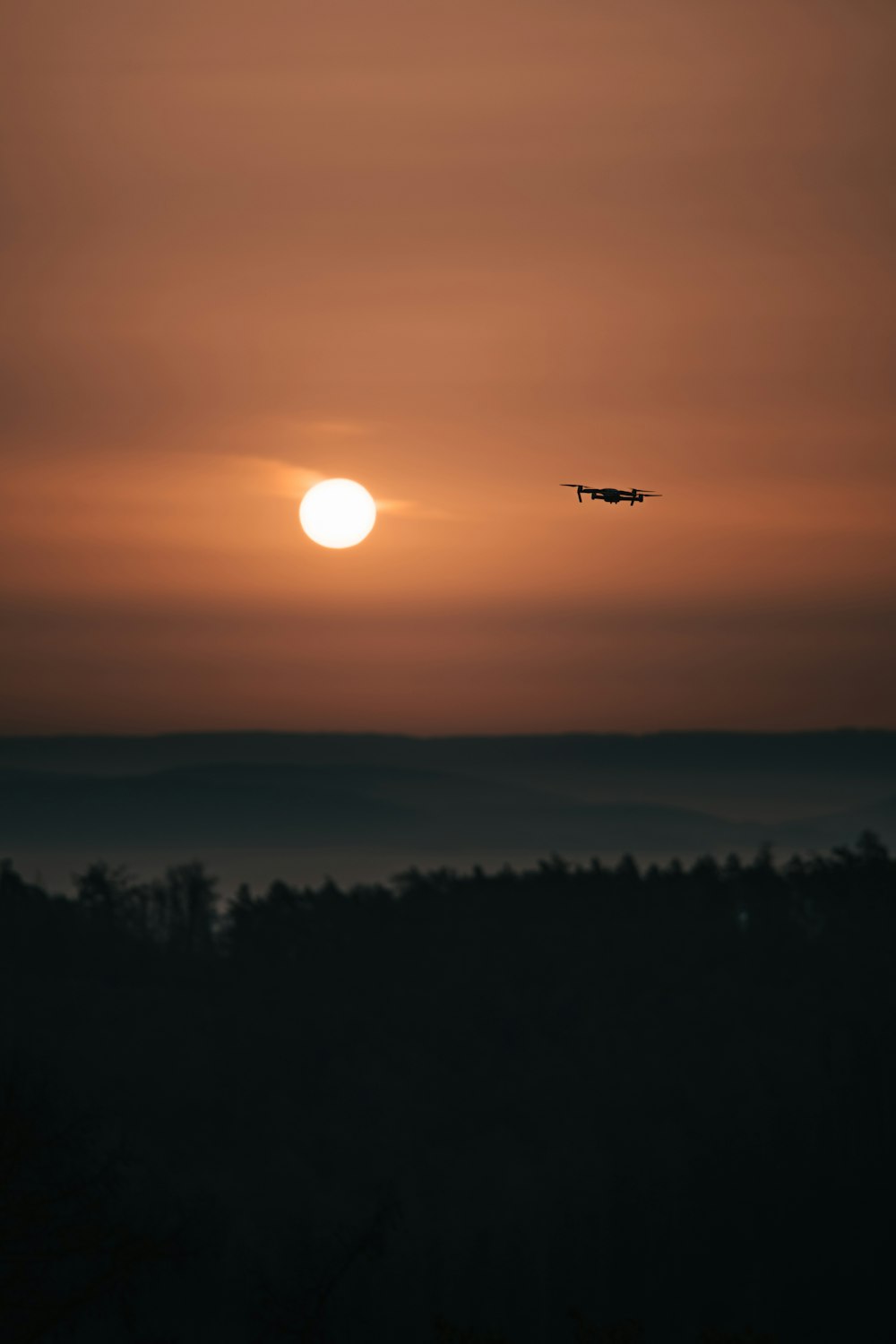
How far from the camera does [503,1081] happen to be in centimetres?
12719

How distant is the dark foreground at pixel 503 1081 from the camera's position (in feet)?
334

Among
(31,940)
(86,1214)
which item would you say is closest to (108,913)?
(31,940)

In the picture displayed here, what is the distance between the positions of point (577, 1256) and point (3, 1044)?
1501 inches

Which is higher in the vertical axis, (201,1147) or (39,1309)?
(39,1309)

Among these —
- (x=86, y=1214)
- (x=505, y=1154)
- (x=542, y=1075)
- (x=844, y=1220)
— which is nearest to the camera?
(x=86, y=1214)

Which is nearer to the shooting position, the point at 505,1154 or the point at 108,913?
the point at 505,1154

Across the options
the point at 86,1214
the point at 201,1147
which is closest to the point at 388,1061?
the point at 201,1147

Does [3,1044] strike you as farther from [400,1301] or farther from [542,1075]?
[542,1075]

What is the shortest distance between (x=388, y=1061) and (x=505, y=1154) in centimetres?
1351

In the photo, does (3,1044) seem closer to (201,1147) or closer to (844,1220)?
(201,1147)

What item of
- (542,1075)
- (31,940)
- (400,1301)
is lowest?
(400,1301)

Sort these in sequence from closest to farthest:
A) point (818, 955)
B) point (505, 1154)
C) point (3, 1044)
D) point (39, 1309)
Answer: point (39, 1309) < point (3, 1044) < point (505, 1154) < point (818, 955)

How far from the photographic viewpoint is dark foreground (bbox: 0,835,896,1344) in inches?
4011

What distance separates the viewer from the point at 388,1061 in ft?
420
